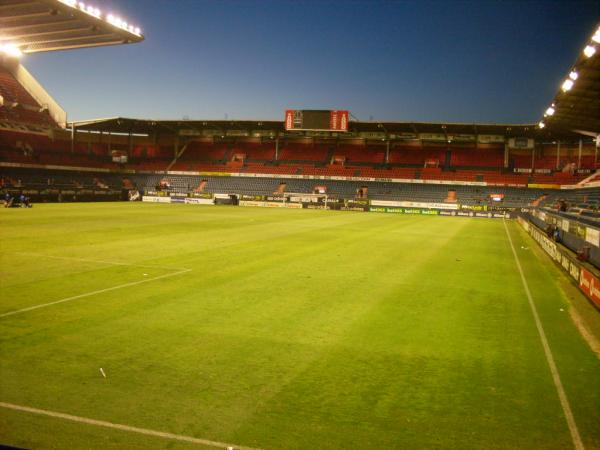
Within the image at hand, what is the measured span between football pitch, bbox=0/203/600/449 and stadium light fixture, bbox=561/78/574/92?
15.3m

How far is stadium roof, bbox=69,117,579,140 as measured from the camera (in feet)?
183

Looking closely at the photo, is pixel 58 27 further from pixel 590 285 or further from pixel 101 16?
pixel 590 285

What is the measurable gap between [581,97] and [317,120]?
33.4 meters

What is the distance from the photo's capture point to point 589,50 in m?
19.4

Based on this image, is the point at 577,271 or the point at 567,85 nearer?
the point at 577,271

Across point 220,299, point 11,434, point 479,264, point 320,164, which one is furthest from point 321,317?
point 320,164

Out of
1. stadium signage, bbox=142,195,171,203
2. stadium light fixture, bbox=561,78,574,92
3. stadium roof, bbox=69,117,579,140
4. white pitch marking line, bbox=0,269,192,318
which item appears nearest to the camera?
white pitch marking line, bbox=0,269,192,318

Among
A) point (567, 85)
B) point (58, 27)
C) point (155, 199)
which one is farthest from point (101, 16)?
point (567, 85)

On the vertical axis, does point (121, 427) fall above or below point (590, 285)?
below

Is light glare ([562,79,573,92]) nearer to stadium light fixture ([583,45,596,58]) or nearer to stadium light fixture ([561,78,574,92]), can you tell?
stadium light fixture ([561,78,574,92])

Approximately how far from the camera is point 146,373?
587 cm

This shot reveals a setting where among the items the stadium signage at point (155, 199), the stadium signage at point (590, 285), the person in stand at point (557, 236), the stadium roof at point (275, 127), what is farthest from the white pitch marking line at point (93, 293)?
the stadium roof at point (275, 127)

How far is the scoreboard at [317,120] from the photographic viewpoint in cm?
5681

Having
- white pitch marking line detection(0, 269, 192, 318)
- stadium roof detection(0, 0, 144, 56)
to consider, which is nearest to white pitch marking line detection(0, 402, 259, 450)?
white pitch marking line detection(0, 269, 192, 318)
